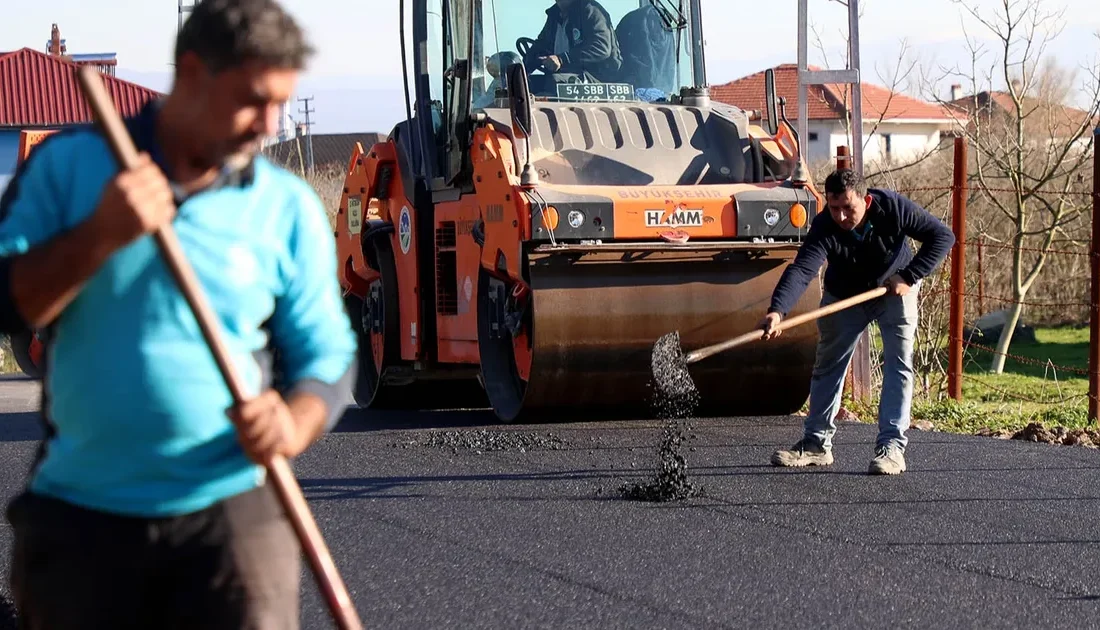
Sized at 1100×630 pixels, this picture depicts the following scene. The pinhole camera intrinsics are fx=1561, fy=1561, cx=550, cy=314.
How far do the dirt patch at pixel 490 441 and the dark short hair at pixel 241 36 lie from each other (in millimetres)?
6155

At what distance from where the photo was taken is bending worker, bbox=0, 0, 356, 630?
2.27 metres

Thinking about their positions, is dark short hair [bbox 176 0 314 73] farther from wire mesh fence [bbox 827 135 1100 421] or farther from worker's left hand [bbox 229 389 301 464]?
wire mesh fence [bbox 827 135 1100 421]

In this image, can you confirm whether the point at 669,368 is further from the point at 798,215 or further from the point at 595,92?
the point at 595,92

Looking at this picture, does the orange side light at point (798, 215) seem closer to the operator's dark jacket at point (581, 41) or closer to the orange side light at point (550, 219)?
the orange side light at point (550, 219)

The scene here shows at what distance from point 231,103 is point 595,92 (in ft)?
25.3

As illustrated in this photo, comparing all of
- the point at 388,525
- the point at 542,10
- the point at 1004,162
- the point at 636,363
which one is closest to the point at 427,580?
the point at 388,525

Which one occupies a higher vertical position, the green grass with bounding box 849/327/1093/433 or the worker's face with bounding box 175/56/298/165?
the worker's face with bounding box 175/56/298/165

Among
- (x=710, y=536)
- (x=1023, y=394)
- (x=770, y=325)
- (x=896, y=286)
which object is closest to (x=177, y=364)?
(x=710, y=536)

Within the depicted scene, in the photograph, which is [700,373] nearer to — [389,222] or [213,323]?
[389,222]

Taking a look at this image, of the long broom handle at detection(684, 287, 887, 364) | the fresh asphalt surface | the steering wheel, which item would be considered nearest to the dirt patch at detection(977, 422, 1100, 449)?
the fresh asphalt surface

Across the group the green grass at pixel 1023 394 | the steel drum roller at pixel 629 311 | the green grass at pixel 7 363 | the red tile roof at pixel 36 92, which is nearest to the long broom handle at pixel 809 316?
the steel drum roller at pixel 629 311

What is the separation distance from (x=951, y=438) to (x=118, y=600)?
23.3 feet

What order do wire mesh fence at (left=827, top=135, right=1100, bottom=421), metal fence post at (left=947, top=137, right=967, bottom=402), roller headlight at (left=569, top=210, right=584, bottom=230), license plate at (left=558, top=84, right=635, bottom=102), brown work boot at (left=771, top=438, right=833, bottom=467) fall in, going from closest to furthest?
brown work boot at (left=771, top=438, right=833, bottom=467)
roller headlight at (left=569, top=210, right=584, bottom=230)
license plate at (left=558, top=84, right=635, bottom=102)
metal fence post at (left=947, top=137, right=967, bottom=402)
wire mesh fence at (left=827, top=135, right=1100, bottom=421)

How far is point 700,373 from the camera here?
913 cm
